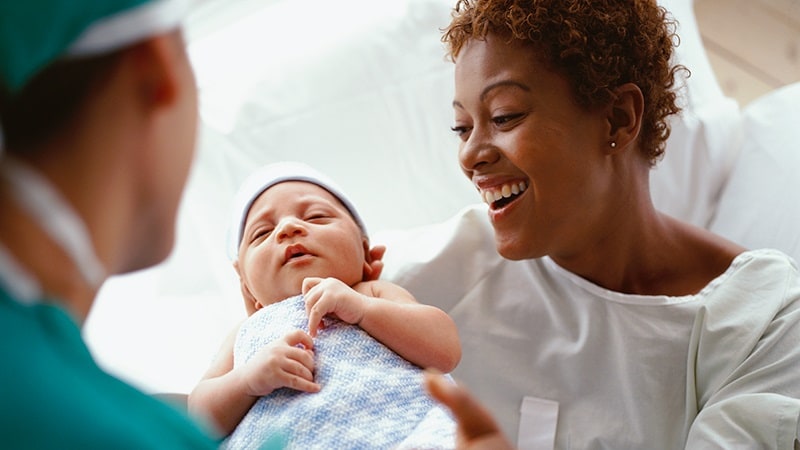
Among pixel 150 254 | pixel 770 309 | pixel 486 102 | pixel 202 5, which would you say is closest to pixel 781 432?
pixel 770 309

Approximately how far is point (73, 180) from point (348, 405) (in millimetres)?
633

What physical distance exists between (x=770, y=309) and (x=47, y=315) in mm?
1223

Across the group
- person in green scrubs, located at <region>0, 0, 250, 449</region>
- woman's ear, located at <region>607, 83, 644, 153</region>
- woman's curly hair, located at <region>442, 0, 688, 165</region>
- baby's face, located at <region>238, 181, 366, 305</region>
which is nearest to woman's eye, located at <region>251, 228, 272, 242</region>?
baby's face, located at <region>238, 181, 366, 305</region>

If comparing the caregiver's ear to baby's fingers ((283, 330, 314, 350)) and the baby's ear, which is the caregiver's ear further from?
the baby's ear

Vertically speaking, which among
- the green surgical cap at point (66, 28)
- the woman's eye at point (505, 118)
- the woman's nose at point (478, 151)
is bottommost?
the woman's nose at point (478, 151)

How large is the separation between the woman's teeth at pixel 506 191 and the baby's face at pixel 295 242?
0.21 m

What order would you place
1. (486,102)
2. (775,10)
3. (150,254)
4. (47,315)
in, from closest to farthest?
(47,315)
(150,254)
(486,102)
(775,10)

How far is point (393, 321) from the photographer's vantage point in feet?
4.19

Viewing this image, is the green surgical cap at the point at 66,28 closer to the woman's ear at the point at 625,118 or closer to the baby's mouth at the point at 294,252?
the baby's mouth at the point at 294,252

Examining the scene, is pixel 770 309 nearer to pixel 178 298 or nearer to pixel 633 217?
pixel 633 217

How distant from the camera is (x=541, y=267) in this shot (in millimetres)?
1660

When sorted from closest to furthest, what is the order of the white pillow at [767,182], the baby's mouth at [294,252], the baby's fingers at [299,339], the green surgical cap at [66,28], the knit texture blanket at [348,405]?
the green surgical cap at [66,28]
the knit texture blanket at [348,405]
the baby's fingers at [299,339]
the baby's mouth at [294,252]
the white pillow at [767,182]

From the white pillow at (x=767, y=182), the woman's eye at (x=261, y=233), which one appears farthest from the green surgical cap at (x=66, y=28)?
the white pillow at (x=767, y=182)

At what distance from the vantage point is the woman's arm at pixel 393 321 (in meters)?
1.26
